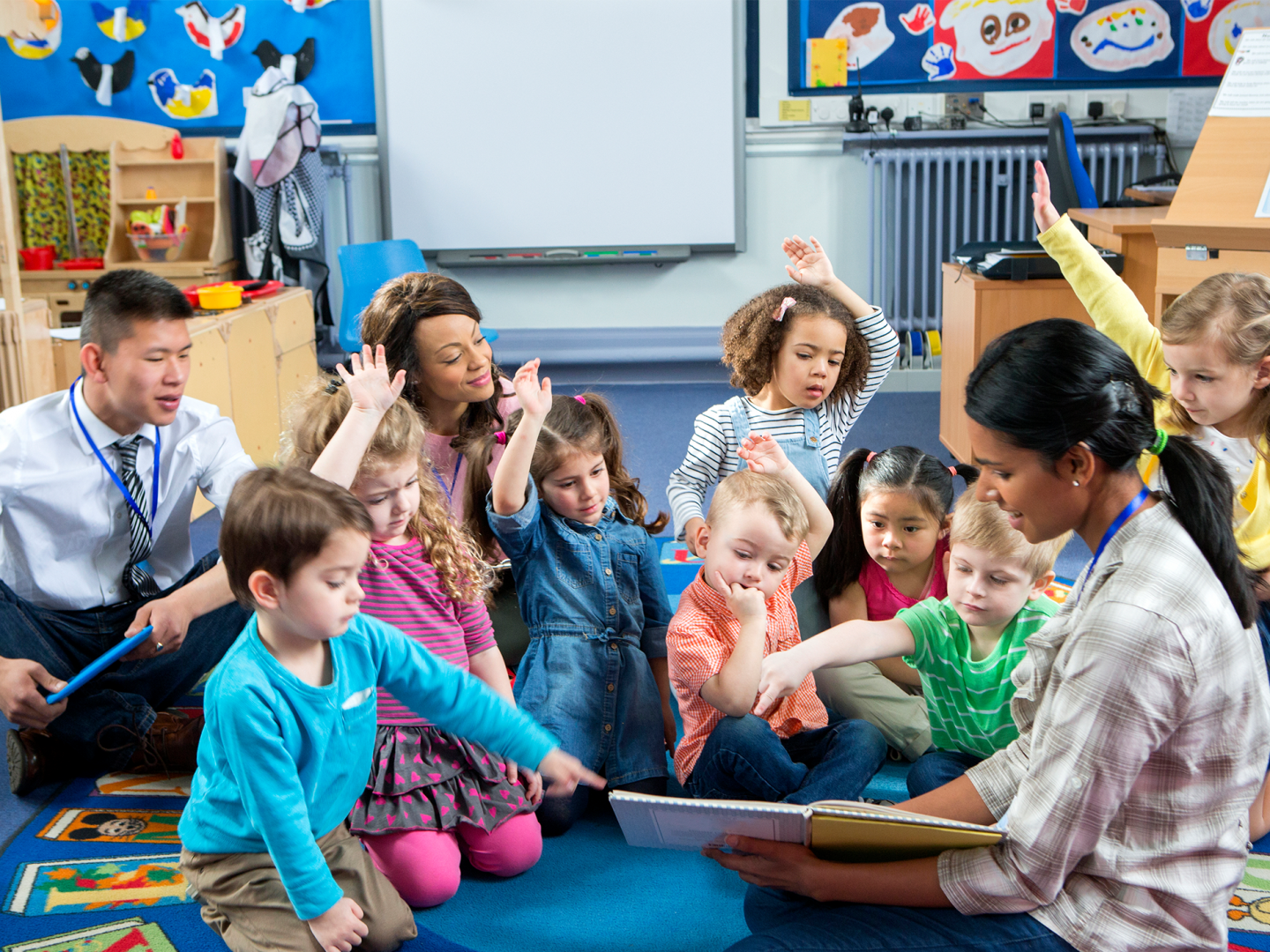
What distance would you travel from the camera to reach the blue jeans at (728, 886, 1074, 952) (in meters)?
1.12

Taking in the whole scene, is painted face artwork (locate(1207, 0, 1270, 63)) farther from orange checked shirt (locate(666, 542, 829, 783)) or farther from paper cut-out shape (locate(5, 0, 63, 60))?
paper cut-out shape (locate(5, 0, 63, 60))

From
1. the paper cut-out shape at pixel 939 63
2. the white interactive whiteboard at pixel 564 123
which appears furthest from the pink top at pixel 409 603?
the paper cut-out shape at pixel 939 63


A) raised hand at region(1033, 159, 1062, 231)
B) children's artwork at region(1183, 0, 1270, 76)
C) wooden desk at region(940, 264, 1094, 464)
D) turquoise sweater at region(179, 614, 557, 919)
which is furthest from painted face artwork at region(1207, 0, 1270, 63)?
turquoise sweater at region(179, 614, 557, 919)

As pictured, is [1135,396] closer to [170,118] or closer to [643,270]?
[643,270]

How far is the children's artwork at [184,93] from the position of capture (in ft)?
17.6

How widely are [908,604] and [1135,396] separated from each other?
980 millimetres

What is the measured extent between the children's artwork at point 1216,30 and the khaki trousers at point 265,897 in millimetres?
5187

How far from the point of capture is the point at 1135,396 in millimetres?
1111

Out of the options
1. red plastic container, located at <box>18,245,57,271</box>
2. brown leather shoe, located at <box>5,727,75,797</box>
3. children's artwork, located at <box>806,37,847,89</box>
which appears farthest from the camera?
A: children's artwork, located at <box>806,37,847,89</box>

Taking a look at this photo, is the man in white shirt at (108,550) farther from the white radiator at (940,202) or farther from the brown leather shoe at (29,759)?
the white radiator at (940,202)

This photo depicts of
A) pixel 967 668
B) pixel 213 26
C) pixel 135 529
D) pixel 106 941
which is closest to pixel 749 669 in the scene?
pixel 967 668

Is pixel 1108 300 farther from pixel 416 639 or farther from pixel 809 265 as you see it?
pixel 416 639

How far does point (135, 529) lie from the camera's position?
2125 mm

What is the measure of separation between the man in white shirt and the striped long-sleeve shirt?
88cm
